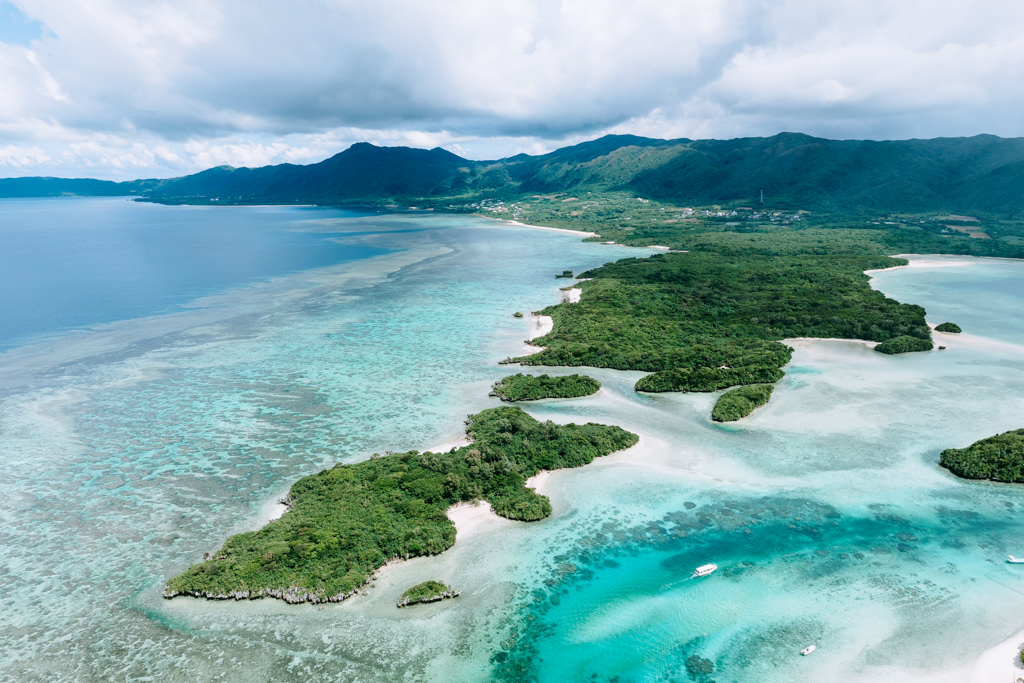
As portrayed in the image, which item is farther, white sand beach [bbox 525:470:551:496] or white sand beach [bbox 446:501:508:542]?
white sand beach [bbox 525:470:551:496]

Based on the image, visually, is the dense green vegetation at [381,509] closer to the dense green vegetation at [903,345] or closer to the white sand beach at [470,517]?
the white sand beach at [470,517]

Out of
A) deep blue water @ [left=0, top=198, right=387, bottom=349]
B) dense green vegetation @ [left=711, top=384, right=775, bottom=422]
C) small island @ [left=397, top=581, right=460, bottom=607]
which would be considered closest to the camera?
small island @ [left=397, top=581, right=460, bottom=607]

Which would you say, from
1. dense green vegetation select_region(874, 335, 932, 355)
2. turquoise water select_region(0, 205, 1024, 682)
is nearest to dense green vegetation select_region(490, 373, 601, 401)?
turquoise water select_region(0, 205, 1024, 682)

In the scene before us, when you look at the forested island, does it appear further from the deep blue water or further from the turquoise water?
the deep blue water

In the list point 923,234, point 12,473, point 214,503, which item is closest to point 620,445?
point 214,503

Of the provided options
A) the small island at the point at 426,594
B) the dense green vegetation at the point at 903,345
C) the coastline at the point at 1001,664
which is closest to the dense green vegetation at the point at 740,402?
the dense green vegetation at the point at 903,345

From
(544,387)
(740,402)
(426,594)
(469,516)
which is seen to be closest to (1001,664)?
(426,594)

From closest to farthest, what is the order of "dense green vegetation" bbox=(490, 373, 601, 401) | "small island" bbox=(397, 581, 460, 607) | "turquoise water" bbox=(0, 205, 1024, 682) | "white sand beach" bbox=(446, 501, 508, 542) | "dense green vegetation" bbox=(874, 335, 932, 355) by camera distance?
"turquoise water" bbox=(0, 205, 1024, 682), "small island" bbox=(397, 581, 460, 607), "white sand beach" bbox=(446, 501, 508, 542), "dense green vegetation" bbox=(490, 373, 601, 401), "dense green vegetation" bbox=(874, 335, 932, 355)
